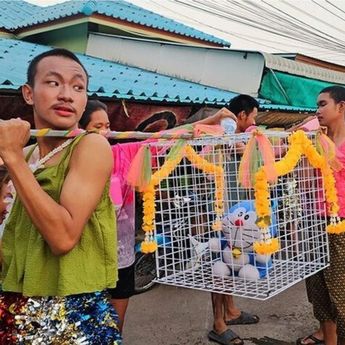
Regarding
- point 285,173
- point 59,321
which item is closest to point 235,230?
point 285,173

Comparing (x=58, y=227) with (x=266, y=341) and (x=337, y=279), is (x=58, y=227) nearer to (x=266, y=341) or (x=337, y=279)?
(x=337, y=279)

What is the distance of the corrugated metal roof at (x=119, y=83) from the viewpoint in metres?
4.62

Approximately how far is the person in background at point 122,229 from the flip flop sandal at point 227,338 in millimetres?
934

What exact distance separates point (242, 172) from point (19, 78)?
9.29 feet

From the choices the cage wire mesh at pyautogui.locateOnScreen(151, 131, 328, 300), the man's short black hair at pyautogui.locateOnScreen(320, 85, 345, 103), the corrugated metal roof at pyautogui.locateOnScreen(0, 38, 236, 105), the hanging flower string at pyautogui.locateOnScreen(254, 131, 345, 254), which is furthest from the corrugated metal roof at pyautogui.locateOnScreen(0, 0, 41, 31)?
the hanging flower string at pyautogui.locateOnScreen(254, 131, 345, 254)

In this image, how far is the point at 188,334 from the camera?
3697 millimetres

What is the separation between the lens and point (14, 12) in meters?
9.40

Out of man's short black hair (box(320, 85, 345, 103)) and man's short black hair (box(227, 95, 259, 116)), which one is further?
man's short black hair (box(227, 95, 259, 116))

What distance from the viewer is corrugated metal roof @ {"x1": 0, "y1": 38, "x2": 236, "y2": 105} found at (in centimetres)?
462

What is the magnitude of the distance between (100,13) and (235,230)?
6312mm

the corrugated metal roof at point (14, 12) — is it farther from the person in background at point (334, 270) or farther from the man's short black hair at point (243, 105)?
the person in background at point (334, 270)

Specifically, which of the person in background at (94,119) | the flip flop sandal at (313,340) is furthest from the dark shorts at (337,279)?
the person in background at (94,119)

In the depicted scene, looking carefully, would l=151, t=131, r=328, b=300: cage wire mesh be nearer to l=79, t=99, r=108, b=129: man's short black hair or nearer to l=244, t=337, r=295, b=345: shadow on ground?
l=79, t=99, r=108, b=129: man's short black hair

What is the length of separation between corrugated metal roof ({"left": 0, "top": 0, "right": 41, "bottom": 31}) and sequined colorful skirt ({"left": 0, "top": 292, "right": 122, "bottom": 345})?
759cm
